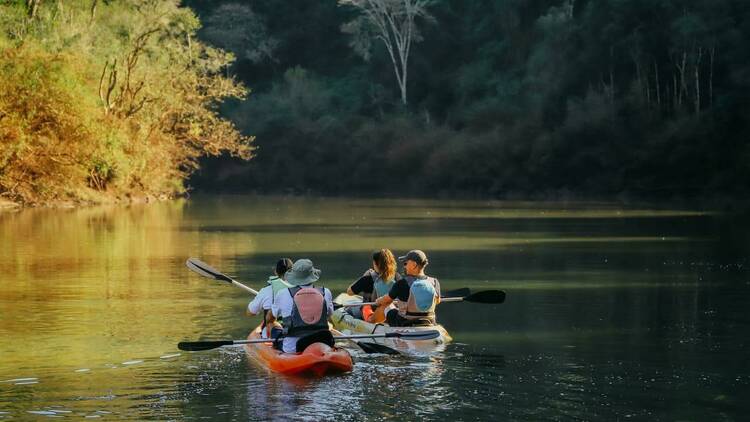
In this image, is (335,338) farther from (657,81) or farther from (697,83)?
(657,81)

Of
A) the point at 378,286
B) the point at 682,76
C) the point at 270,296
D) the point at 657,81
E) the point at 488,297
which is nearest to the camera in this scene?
the point at 270,296

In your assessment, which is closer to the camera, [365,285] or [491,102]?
[365,285]

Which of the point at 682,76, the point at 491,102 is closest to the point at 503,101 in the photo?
the point at 491,102

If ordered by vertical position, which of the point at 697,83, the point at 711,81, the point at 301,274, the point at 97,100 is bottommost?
the point at 301,274

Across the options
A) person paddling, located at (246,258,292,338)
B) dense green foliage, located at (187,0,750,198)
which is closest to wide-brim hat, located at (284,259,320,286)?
person paddling, located at (246,258,292,338)

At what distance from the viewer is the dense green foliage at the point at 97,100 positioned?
46.4m

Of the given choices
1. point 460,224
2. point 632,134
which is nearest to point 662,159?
point 632,134

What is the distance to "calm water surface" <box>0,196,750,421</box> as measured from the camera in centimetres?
1241

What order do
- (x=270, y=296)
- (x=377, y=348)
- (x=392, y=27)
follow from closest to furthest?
(x=377, y=348), (x=270, y=296), (x=392, y=27)

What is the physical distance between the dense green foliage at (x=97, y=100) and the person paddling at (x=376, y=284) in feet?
97.7

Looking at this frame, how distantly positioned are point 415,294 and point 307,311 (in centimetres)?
214

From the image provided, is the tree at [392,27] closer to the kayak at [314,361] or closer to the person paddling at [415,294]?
the person paddling at [415,294]

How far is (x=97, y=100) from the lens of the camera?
169 feet

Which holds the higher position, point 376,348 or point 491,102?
point 491,102
